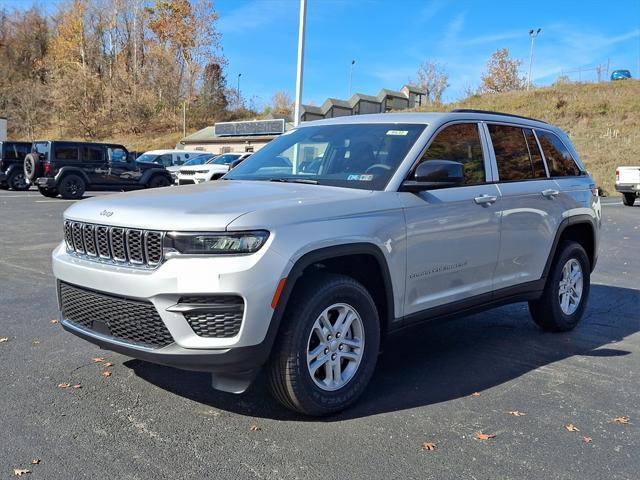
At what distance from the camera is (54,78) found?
66062mm

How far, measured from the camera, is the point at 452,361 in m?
4.89

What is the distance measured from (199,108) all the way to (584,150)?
3911 cm

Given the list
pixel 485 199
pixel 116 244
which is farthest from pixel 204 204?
pixel 485 199

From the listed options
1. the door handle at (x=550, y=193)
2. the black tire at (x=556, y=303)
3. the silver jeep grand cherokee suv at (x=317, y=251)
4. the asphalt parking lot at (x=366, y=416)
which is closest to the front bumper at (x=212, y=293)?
the silver jeep grand cherokee suv at (x=317, y=251)

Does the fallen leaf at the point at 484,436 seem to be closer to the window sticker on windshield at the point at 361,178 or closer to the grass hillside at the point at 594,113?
the window sticker on windshield at the point at 361,178

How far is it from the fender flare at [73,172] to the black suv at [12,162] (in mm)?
5148

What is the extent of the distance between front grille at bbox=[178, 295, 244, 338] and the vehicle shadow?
0.75 meters

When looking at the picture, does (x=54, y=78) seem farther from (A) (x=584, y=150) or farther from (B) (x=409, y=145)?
(B) (x=409, y=145)

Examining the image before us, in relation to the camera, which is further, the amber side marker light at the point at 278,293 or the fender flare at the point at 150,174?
the fender flare at the point at 150,174

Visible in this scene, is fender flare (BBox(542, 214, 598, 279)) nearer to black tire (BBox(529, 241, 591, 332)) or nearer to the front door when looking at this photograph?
black tire (BBox(529, 241, 591, 332))

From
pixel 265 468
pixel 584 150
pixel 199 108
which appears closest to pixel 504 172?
pixel 265 468

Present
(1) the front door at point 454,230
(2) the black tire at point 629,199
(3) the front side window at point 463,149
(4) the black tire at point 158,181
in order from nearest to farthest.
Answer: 1. (1) the front door at point 454,230
2. (3) the front side window at point 463,149
3. (4) the black tire at point 158,181
4. (2) the black tire at point 629,199

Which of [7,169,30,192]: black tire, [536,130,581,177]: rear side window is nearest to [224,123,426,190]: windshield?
[536,130,581,177]: rear side window

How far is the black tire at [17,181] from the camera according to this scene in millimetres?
23625
